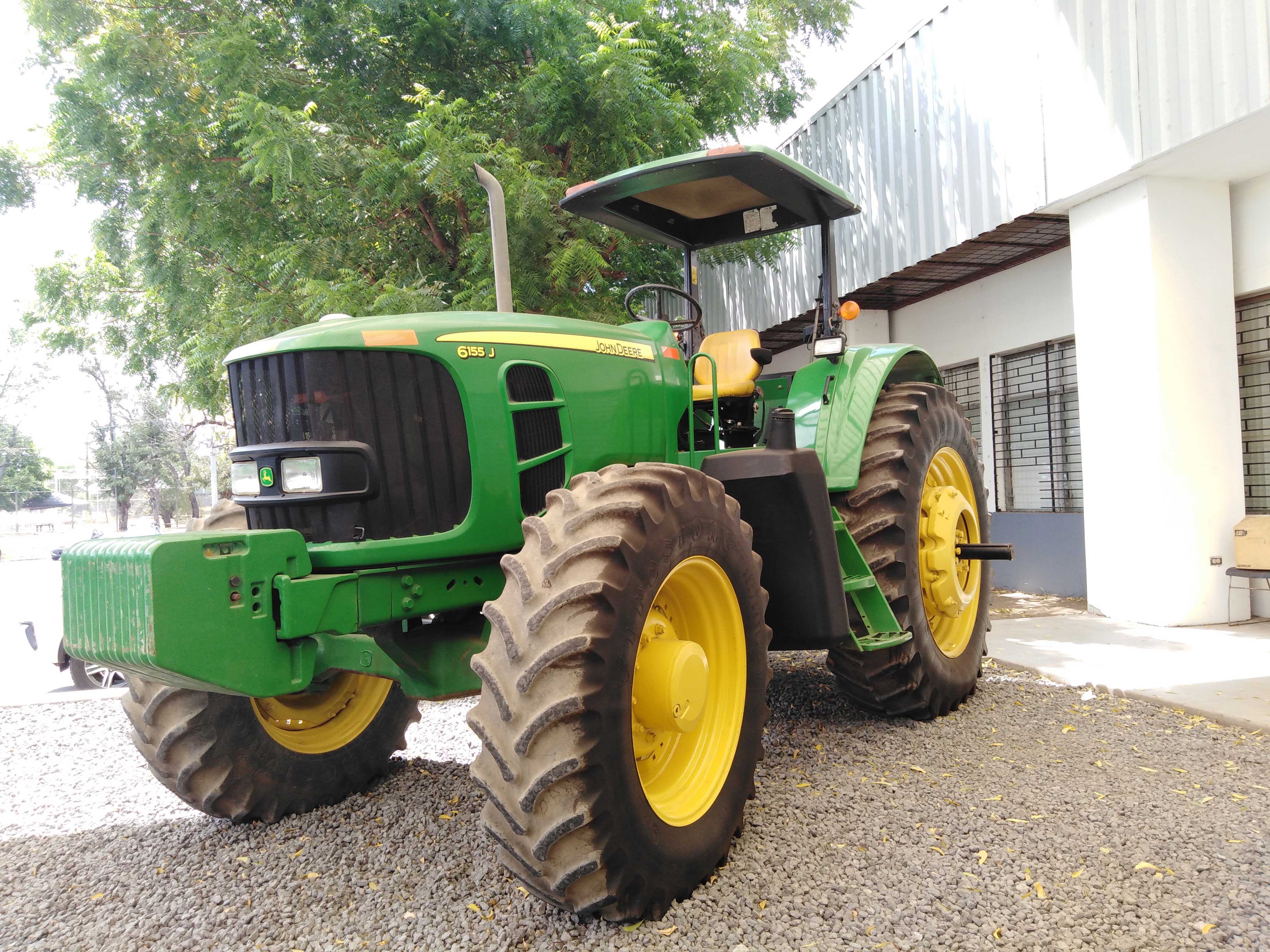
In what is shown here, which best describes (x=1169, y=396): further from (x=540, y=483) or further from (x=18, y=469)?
(x=18, y=469)

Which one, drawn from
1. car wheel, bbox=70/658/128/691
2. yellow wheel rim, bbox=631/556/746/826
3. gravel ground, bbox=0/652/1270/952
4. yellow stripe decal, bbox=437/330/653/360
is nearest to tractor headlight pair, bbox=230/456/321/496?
yellow stripe decal, bbox=437/330/653/360

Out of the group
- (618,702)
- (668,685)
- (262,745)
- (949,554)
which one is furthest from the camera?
(949,554)

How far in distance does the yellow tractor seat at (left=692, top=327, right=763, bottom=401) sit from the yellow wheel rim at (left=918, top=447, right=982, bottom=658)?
0.96m

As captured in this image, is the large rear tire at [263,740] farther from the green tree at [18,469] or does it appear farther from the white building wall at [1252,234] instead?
the green tree at [18,469]

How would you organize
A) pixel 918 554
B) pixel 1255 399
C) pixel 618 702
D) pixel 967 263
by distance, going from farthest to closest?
pixel 967 263
pixel 1255 399
pixel 918 554
pixel 618 702

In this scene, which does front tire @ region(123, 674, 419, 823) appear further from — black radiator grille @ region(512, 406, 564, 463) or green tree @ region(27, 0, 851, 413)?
green tree @ region(27, 0, 851, 413)

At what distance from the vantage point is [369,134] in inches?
290

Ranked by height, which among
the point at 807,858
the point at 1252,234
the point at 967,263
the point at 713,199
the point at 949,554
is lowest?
the point at 807,858

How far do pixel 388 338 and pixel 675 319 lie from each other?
2.05 metres

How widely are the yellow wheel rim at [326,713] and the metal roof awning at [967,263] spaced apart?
15.0 ft

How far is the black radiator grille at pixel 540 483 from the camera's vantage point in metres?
2.77

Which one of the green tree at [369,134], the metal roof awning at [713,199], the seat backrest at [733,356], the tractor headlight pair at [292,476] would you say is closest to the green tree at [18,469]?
the green tree at [369,134]

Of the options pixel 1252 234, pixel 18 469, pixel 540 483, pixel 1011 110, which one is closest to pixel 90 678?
pixel 540 483

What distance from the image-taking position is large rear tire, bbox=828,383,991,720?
3.79 metres
